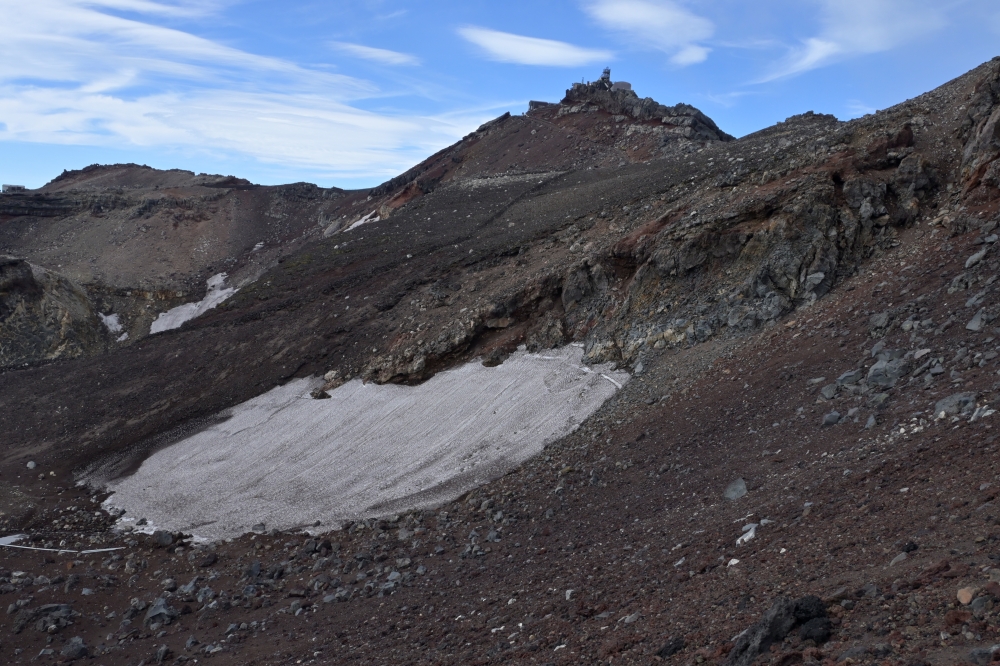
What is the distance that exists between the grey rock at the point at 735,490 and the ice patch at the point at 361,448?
19.4ft

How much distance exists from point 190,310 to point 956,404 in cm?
3877

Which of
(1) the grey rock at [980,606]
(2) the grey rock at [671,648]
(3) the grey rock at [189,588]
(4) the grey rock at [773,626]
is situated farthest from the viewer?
(3) the grey rock at [189,588]

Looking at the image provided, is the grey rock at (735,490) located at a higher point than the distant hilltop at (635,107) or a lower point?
lower

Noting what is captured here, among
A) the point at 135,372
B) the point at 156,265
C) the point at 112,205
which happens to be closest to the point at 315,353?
the point at 135,372

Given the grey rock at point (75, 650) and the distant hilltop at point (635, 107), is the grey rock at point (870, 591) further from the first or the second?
the distant hilltop at point (635, 107)

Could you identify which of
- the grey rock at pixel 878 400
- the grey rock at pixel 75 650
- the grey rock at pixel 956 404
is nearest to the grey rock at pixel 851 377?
the grey rock at pixel 878 400

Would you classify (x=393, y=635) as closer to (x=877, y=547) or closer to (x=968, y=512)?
(x=877, y=547)

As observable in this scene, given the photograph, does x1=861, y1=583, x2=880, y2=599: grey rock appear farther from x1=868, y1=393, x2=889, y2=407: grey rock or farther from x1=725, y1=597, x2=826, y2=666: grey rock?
x1=868, y1=393, x2=889, y2=407: grey rock

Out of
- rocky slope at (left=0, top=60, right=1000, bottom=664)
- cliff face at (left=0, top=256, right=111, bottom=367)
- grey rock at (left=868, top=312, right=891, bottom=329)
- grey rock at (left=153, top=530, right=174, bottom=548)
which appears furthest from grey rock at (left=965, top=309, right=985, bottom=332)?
cliff face at (left=0, top=256, right=111, bottom=367)

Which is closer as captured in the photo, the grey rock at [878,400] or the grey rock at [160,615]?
the grey rock at [878,400]

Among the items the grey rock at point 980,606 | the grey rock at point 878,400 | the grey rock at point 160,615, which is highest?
the grey rock at point 878,400

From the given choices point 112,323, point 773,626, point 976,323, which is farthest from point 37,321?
point 773,626

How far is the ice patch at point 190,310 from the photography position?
40.1 m

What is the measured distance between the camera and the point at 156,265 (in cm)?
4703
